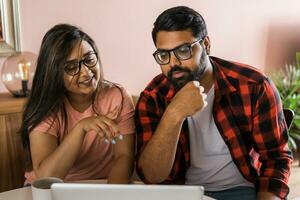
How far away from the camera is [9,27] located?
7.03 ft

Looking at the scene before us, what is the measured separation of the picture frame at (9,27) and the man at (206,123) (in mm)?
1007

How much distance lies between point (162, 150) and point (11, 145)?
2.77 ft

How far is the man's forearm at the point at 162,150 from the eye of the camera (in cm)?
135

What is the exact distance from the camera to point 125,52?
2648mm

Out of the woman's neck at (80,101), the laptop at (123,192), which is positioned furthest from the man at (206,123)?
the laptop at (123,192)

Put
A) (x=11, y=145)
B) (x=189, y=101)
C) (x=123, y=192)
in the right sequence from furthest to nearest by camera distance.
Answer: (x=11, y=145) → (x=189, y=101) → (x=123, y=192)

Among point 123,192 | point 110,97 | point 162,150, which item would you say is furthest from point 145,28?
point 123,192

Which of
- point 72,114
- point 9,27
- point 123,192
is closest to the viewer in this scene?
point 123,192

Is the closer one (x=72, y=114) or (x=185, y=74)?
(x=185, y=74)

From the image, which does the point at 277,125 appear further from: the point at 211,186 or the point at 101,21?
the point at 101,21

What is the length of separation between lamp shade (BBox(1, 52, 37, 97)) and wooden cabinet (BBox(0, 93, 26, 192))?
57 millimetres

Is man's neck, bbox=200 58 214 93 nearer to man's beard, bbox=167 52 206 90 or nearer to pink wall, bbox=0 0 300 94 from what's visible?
man's beard, bbox=167 52 206 90

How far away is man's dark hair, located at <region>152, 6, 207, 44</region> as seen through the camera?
1387 mm

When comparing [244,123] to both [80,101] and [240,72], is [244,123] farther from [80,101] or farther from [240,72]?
[80,101]
